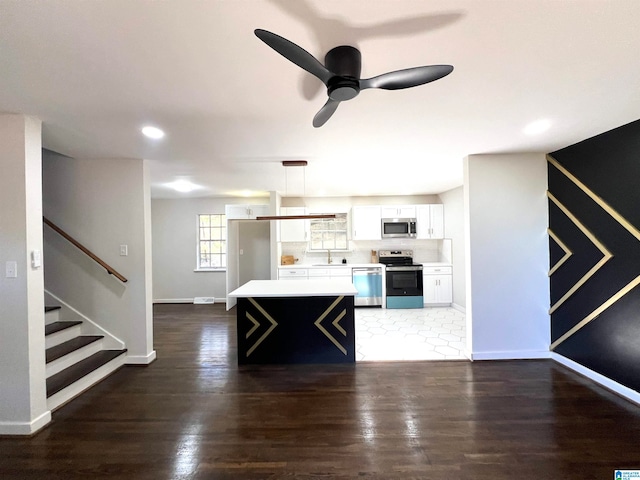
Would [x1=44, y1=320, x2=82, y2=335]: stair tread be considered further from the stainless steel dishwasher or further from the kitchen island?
the stainless steel dishwasher

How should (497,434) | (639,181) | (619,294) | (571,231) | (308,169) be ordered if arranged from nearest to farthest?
(497,434)
(639,181)
(619,294)
(571,231)
(308,169)

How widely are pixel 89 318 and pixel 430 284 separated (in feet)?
18.3

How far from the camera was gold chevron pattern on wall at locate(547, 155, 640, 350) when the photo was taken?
8.27ft

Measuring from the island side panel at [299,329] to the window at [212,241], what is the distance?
3565 millimetres

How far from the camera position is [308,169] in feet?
12.8

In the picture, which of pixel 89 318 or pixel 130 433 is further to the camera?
pixel 89 318

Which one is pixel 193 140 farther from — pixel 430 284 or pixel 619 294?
pixel 430 284

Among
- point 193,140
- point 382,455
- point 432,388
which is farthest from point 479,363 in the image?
point 193,140

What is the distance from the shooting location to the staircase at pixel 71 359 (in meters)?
2.58

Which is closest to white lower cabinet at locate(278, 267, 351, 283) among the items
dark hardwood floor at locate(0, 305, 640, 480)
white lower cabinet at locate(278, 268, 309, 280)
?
white lower cabinet at locate(278, 268, 309, 280)

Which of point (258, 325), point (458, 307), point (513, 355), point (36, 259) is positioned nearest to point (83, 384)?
point (36, 259)

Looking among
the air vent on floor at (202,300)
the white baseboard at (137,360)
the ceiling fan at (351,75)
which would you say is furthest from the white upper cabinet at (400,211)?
the white baseboard at (137,360)

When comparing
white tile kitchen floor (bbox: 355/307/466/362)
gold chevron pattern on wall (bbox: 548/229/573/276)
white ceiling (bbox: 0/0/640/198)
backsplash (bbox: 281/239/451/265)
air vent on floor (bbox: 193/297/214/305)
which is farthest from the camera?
air vent on floor (bbox: 193/297/214/305)

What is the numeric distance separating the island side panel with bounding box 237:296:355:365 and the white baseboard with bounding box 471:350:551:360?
1.52m
